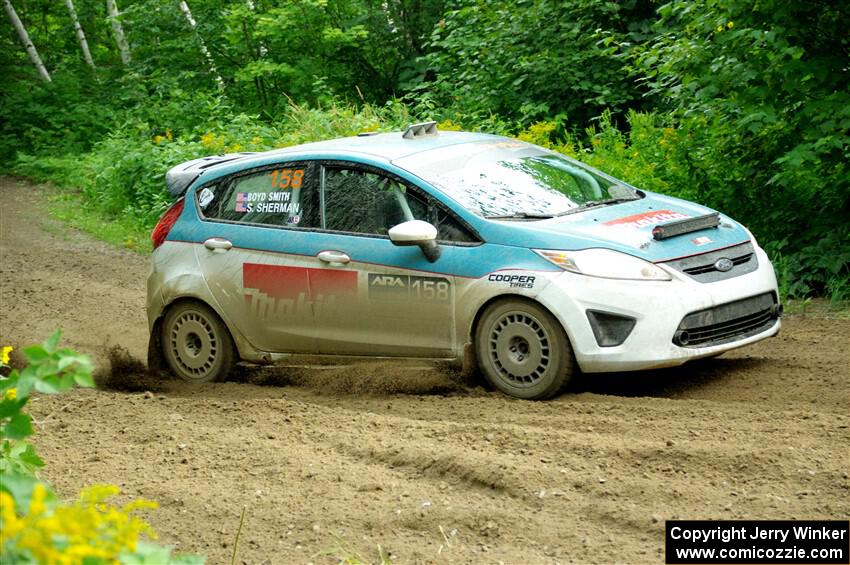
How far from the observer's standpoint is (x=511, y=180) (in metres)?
7.41

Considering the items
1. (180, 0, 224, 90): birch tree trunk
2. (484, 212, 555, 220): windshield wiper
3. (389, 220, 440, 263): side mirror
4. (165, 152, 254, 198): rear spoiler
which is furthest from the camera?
(180, 0, 224, 90): birch tree trunk

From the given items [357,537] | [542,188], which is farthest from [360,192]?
[357,537]

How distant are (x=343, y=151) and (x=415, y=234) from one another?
3.64 ft

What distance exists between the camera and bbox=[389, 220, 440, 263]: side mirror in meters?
6.88

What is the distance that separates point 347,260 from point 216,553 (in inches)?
116

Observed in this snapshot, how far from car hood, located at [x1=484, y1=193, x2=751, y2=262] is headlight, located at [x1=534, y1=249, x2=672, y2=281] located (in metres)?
0.05

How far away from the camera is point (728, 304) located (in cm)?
670

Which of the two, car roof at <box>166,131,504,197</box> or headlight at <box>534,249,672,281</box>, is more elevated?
car roof at <box>166,131,504,197</box>

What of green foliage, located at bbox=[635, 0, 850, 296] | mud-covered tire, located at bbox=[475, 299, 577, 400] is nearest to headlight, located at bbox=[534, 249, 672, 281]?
mud-covered tire, located at bbox=[475, 299, 577, 400]

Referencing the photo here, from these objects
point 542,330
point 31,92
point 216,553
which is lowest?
point 216,553

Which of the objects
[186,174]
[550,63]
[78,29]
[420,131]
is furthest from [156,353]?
[78,29]

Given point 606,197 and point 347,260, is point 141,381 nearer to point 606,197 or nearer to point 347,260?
point 347,260

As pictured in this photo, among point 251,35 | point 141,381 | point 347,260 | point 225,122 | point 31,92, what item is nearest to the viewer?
point 347,260

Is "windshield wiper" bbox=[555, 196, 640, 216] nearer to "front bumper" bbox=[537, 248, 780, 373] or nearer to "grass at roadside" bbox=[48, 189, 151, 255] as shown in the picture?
"front bumper" bbox=[537, 248, 780, 373]
